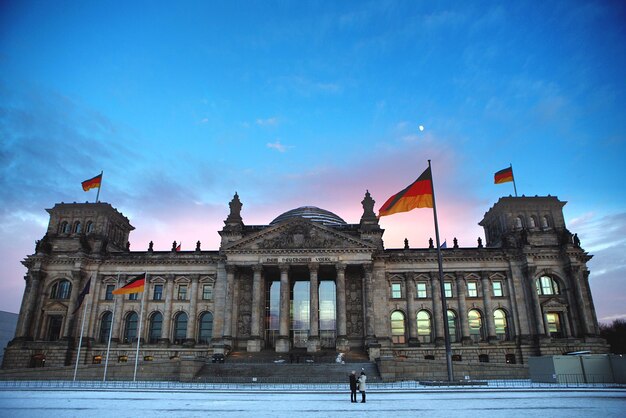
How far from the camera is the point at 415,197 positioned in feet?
113

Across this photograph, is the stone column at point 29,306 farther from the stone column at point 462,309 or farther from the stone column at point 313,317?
the stone column at point 462,309

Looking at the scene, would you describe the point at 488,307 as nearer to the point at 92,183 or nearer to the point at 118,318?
the point at 118,318

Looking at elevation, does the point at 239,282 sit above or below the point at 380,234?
below

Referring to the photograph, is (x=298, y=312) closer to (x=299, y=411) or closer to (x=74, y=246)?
(x=74, y=246)

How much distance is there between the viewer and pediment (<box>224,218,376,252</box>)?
5391cm

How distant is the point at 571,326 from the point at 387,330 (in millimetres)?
24031

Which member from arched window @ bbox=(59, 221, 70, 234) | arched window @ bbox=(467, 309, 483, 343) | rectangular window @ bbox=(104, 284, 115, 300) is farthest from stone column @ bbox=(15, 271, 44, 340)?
arched window @ bbox=(467, 309, 483, 343)

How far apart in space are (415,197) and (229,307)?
29730 millimetres

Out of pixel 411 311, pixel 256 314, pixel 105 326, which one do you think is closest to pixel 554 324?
pixel 411 311

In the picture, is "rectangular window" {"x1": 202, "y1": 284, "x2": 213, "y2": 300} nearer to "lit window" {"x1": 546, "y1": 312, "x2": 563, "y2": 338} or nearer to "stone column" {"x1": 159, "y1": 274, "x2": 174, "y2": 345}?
"stone column" {"x1": 159, "y1": 274, "x2": 174, "y2": 345}

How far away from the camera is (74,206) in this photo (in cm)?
6469

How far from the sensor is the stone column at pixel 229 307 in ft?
170

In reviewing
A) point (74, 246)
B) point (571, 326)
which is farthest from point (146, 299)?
point (571, 326)

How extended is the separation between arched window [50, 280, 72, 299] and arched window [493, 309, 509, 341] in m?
58.5
